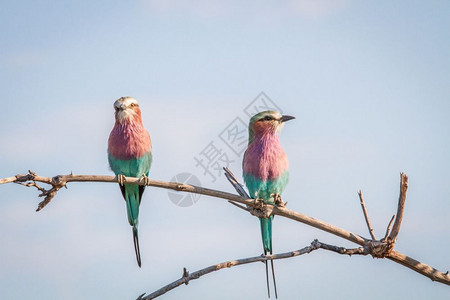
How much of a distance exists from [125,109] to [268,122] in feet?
4.84

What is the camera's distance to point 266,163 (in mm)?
5316

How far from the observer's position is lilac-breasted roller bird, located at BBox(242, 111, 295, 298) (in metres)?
5.29

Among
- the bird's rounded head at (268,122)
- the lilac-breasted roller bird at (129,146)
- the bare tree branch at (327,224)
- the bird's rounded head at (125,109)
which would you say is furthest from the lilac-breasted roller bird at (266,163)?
the bare tree branch at (327,224)

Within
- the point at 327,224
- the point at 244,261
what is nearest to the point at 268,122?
the point at 327,224

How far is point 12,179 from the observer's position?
357cm

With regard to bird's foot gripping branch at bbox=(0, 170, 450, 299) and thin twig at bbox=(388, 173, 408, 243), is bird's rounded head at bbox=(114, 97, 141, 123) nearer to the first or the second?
bird's foot gripping branch at bbox=(0, 170, 450, 299)

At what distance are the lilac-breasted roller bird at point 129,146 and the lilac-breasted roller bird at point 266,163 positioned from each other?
43.7 inches

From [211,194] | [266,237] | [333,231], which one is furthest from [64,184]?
[266,237]

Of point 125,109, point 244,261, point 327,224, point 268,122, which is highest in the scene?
point 125,109

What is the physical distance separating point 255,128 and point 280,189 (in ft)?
2.10

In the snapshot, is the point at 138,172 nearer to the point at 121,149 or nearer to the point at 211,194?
the point at 121,149

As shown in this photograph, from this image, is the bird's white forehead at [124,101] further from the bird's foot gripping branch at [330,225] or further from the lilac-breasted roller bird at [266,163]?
the bird's foot gripping branch at [330,225]

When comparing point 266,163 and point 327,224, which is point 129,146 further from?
point 327,224

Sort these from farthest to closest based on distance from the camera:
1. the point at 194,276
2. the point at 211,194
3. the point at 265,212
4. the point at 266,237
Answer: the point at 266,237 < the point at 265,212 < the point at 211,194 < the point at 194,276
